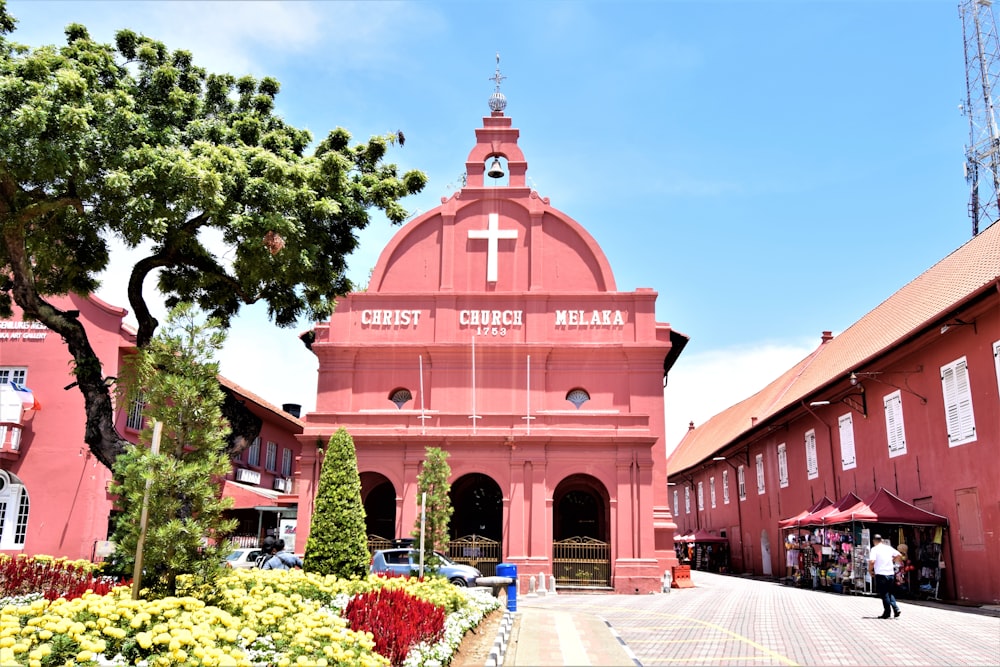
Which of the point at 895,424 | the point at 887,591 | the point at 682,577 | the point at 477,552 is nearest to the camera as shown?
the point at 887,591

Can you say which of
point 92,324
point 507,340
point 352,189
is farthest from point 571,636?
point 92,324

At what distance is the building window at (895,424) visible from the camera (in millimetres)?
21328

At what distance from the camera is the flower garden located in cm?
696

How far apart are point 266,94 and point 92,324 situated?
12.6m

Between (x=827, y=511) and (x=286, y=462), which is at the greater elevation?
(x=286, y=462)

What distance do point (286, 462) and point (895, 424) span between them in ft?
84.1

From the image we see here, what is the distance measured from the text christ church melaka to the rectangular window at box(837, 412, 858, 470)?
5.45 m

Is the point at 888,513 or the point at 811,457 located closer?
the point at 888,513

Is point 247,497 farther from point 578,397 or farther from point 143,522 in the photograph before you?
point 143,522

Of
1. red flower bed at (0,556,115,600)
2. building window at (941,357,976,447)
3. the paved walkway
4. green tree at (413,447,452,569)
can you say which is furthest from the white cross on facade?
red flower bed at (0,556,115,600)

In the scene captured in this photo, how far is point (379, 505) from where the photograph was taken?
2789 cm

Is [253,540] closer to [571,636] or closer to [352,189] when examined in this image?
[352,189]

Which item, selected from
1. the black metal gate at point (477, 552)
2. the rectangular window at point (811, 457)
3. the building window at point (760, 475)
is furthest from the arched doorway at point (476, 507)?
the building window at point (760, 475)

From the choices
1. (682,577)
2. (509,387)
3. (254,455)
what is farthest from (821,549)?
(254,455)
